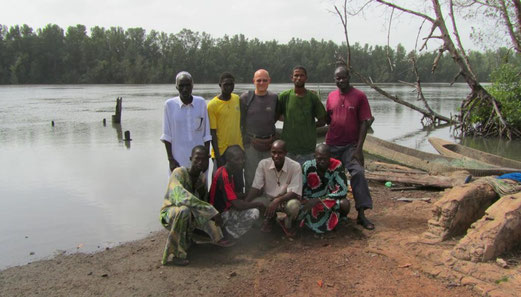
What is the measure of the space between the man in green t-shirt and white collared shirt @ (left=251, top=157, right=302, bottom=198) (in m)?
0.46

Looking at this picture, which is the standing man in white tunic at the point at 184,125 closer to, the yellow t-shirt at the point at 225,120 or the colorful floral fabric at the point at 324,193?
the yellow t-shirt at the point at 225,120

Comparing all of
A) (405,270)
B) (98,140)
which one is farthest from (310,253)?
(98,140)

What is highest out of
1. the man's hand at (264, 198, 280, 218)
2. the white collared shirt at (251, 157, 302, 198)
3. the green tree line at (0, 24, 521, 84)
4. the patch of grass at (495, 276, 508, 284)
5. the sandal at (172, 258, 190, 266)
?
the green tree line at (0, 24, 521, 84)

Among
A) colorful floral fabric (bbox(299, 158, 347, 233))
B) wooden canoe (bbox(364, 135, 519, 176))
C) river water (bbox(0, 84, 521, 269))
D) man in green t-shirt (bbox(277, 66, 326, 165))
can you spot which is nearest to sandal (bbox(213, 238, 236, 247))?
colorful floral fabric (bbox(299, 158, 347, 233))

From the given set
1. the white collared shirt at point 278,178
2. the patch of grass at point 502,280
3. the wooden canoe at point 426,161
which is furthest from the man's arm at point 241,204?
the wooden canoe at point 426,161

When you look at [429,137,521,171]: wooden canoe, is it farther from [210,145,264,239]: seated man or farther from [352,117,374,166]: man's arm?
[210,145,264,239]: seated man

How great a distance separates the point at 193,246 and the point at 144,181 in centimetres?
462

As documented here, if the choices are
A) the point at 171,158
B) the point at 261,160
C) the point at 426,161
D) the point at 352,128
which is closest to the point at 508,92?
the point at 426,161

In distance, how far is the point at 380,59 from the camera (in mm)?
71688

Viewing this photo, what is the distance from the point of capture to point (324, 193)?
4.55 meters

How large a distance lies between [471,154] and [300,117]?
7.31 metres

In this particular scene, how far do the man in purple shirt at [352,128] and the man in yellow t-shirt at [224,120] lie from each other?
112cm

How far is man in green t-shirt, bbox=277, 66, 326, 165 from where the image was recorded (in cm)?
465

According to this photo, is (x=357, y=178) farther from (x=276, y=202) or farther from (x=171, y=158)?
(x=171, y=158)
